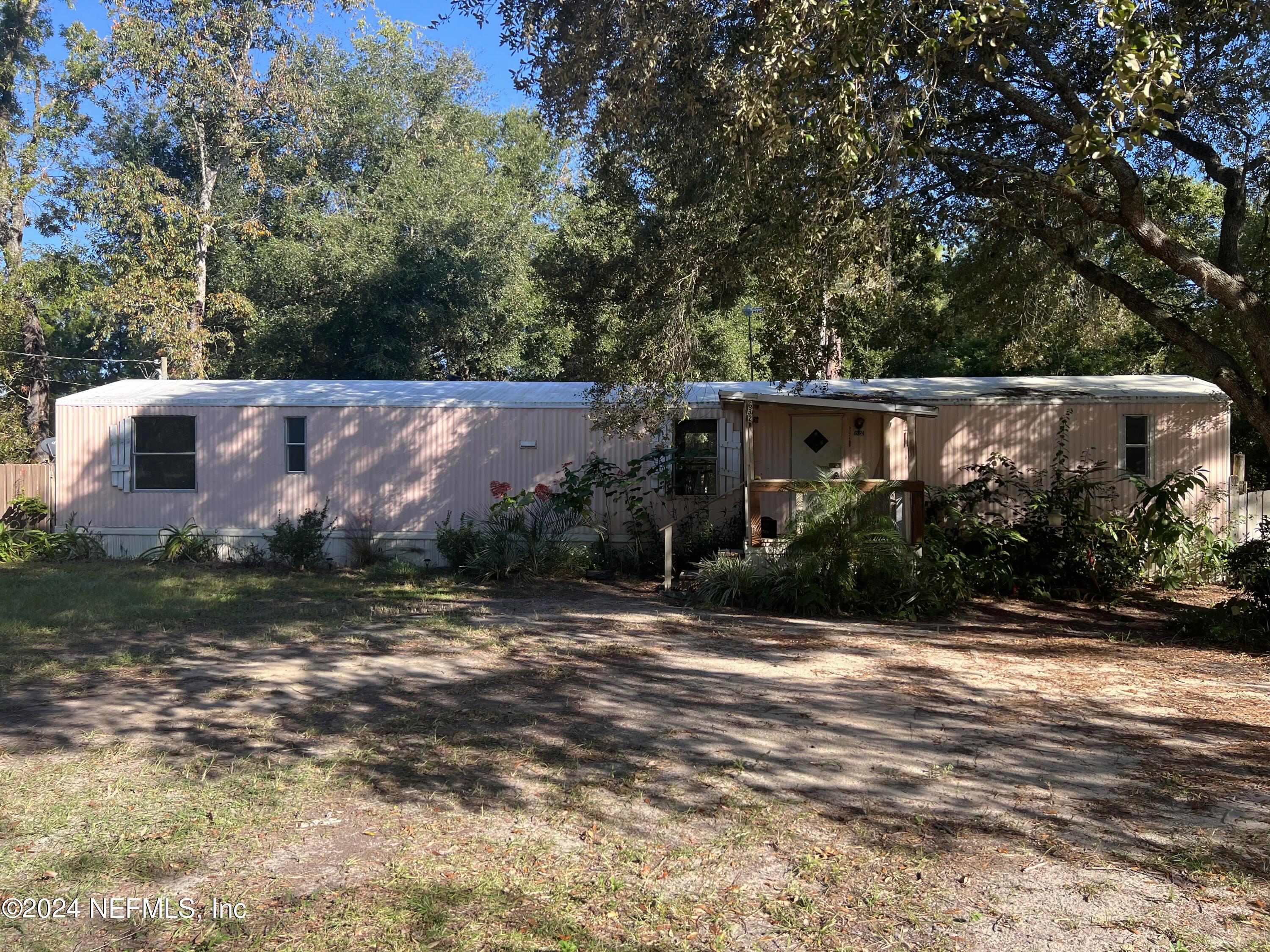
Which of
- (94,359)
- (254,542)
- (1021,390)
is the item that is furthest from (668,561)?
(94,359)

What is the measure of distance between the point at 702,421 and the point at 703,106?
5.75 metres

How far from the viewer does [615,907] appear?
354 cm

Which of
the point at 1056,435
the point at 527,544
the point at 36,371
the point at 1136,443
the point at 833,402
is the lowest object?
the point at 527,544

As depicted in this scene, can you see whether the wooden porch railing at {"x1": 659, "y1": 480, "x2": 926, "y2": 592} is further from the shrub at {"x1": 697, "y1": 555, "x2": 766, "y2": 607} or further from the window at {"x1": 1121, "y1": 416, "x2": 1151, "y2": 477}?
the window at {"x1": 1121, "y1": 416, "x2": 1151, "y2": 477}

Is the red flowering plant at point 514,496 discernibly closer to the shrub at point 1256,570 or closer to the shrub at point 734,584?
the shrub at point 734,584

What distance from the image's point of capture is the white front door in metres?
13.5

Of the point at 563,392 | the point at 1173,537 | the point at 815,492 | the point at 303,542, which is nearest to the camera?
the point at 1173,537

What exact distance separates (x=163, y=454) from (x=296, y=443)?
209 cm

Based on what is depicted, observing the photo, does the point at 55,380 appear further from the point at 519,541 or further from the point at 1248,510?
the point at 1248,510

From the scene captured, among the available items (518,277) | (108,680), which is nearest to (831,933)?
(108,680)

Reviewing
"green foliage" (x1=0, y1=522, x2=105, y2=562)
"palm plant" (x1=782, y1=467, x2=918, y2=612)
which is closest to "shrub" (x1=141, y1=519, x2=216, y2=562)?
"green foliage" (x1=0, y1=522, x2=105, y2=562)

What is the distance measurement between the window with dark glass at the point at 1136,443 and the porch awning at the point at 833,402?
3154 mm

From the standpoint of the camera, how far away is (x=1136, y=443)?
516 inches

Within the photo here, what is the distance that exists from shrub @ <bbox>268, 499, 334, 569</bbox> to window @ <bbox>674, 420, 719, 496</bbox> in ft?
17.0
